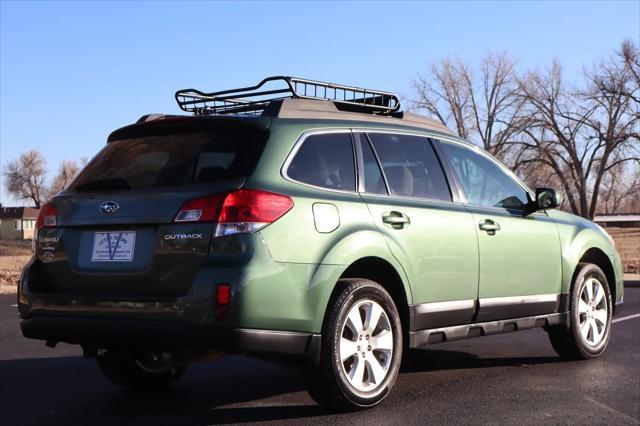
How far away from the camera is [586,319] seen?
7.29 meters

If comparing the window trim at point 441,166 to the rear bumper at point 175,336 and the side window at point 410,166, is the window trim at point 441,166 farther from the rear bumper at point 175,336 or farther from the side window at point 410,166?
the rear bumper at point 175,336

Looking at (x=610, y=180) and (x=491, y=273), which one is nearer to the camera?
(x=491, y=273)

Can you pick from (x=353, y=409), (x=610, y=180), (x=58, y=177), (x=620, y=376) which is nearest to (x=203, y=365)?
(x=353, y=409)

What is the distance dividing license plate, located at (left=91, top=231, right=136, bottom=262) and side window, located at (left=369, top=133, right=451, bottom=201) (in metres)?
1.80

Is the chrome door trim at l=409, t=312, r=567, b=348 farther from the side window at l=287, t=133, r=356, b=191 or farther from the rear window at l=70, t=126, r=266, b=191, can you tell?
the rear window at l=70, t=126, r=266, b=191

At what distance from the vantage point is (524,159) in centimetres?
5938

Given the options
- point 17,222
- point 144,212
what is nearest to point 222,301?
point 144,212

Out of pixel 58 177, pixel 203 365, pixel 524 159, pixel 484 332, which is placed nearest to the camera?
pixel 484 332

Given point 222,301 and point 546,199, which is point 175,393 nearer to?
point 222,301

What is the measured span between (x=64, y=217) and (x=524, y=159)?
2226 inches

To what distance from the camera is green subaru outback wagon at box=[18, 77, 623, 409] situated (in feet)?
15.2

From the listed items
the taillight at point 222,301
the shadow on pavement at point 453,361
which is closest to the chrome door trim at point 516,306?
the shadow on pavement at point 453,361

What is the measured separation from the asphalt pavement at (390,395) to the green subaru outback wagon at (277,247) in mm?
312

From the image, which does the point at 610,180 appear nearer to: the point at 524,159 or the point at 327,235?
the point at 524,159
